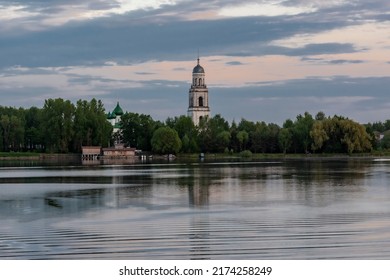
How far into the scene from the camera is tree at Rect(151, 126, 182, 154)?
91250 mm

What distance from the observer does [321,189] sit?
96.5ft

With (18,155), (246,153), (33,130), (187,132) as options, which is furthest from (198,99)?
(18,155)

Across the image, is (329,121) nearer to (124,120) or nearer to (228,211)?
(124,120)

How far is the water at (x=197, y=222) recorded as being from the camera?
1378 cm

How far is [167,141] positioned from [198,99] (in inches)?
1418

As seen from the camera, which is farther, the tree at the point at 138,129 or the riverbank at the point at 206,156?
the tree at the point at 138,129

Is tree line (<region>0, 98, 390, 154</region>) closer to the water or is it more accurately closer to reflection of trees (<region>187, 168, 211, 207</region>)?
reflection of trees (<region>187, 168, 211, 207</region>)

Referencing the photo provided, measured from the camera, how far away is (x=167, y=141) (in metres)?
91.4

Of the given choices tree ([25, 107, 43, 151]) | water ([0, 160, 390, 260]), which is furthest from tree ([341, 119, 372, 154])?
water ([0, 160, 390, 260])

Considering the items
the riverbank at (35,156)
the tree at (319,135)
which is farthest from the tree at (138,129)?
the tree at (319,135)

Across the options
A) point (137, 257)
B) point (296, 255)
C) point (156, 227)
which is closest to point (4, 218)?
point (156, 227)

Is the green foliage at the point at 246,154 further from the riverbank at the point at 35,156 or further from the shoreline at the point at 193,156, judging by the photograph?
the riverbank at the point at 35,156

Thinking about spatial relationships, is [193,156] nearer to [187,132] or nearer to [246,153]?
[187,132]

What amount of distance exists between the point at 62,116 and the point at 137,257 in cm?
7854
